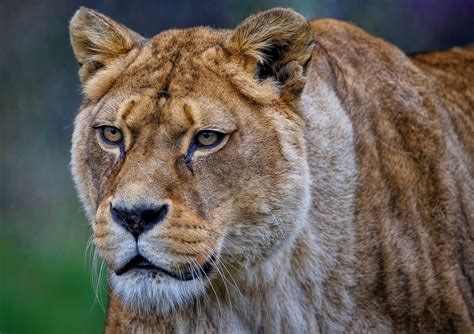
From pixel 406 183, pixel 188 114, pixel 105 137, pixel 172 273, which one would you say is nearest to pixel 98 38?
pixel 105 137

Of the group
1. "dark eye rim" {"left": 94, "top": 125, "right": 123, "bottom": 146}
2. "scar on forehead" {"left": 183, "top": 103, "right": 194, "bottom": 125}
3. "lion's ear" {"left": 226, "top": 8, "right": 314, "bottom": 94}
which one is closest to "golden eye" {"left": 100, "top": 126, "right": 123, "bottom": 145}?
"dark eye rim" {"left": 94, "top": 125, "right": 123, "bottom": 146}

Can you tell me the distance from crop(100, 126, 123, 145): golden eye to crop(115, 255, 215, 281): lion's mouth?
0.42 meters

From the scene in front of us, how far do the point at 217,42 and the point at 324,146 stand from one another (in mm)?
520

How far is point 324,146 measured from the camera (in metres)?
4.00

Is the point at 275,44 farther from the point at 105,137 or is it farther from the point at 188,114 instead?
the point at 105,137

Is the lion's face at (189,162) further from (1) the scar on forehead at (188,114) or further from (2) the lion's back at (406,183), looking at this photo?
(2) the lion's back at (406,183)

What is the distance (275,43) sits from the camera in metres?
3.73

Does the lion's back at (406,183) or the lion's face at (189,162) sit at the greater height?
the lion's face at (189,162)

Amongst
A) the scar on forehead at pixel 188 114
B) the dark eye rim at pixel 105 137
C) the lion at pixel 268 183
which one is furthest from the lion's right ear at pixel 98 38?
the scar on forehead at pixel 188 114

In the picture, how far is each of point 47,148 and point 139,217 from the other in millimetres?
3274

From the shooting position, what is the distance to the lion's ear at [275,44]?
3680mm

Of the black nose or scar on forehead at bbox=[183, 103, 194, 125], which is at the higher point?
scar on forehead at bbox=[183, 103, 194, 125]

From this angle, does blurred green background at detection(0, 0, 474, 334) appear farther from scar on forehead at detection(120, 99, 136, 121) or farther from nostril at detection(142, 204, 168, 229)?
nostril at detection(142, 204, 168, 229)

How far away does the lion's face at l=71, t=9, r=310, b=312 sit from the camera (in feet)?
11.1
